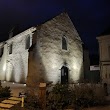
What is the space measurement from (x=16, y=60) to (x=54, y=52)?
5.97 meters

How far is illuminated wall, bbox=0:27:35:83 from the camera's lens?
67.9 ft

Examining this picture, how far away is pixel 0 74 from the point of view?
2712 cm

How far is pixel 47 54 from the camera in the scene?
19.3 m

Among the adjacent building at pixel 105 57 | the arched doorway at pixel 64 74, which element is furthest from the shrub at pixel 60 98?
the adjacent building at pixel 105 57

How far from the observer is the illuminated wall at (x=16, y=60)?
2070 centimetres

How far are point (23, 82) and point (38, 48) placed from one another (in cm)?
510

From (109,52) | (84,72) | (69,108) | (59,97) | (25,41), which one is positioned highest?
(25,41)

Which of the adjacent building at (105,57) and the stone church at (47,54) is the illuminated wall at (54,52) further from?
the adjacent building at (105,57)

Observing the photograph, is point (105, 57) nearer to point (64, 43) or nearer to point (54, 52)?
point (64, 43)

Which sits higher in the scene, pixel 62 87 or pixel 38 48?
pixel 38 48

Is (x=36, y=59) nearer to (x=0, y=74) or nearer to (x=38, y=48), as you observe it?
(x=38, y=48)

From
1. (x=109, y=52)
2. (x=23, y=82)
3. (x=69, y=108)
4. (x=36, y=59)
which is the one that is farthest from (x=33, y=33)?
(x=69, y=108)

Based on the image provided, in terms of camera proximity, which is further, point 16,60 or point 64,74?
point 16,60

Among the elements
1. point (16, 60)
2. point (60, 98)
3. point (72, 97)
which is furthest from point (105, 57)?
point (60, 98)
